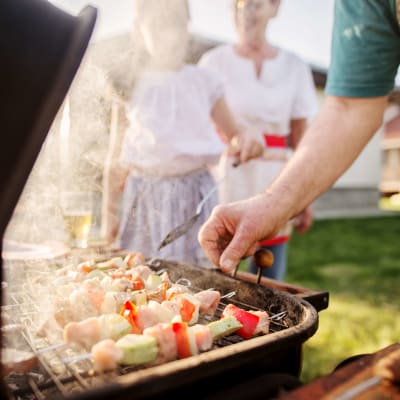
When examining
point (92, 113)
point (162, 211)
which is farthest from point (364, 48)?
point (162, 211)

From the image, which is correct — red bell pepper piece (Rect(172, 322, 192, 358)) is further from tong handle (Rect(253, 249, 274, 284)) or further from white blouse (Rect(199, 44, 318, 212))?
white blouse (Rect(199, 44, 318, 212))

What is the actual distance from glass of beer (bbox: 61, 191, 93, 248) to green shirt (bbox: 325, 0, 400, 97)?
1.44 meters

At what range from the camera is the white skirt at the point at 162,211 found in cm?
313

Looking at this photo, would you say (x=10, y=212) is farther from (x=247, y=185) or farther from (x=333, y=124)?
(x=247, y=185)

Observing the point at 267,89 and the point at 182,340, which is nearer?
the point at 182,340

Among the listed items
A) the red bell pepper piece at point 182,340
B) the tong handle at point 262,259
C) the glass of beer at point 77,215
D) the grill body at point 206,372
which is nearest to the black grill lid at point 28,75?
the grill body at point 206,372

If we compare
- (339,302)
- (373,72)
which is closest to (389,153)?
(339,302)

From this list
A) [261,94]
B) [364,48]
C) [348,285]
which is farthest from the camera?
[348,285]

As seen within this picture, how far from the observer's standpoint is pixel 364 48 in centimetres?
197

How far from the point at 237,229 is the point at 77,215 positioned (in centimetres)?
103

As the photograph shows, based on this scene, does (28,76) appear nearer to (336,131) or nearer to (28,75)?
(28,75)

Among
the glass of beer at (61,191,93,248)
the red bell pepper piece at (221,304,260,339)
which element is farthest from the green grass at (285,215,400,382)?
the red bell pepper piece at (221,304,260,339)

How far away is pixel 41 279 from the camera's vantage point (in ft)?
5.77

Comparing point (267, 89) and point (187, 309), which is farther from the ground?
point (267, 89)
